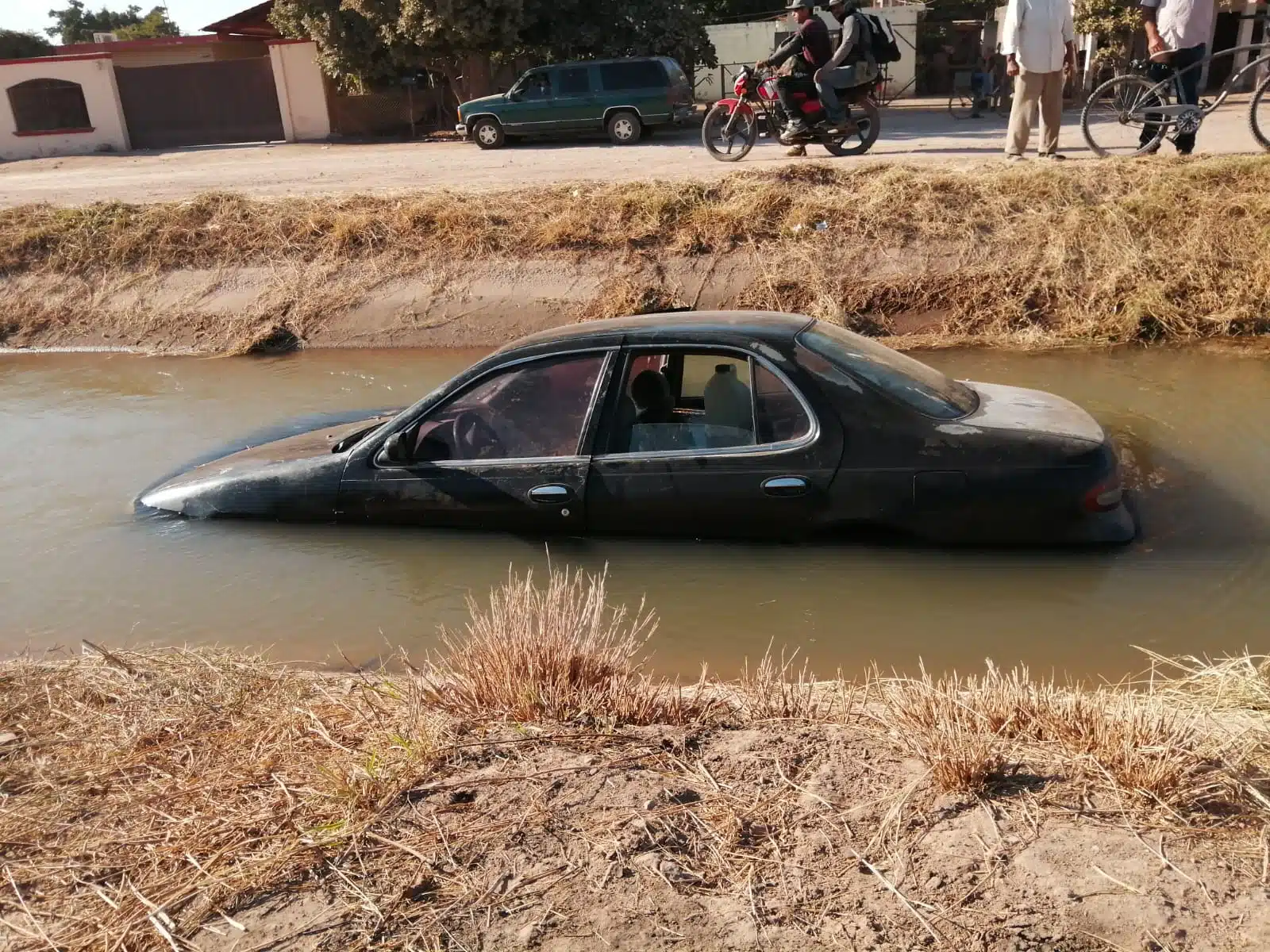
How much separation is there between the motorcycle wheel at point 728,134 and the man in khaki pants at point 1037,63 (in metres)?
3.94

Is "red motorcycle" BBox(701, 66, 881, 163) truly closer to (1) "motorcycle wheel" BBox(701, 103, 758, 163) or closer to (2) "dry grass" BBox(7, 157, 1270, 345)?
(1) "motorcycle wheel" BBox(701, 103, 758, 163)

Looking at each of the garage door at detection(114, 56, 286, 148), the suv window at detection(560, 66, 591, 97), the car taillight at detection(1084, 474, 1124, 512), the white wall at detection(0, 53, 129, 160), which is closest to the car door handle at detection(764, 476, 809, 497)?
the car taillight at detection(1084, 474, 1124, 512)

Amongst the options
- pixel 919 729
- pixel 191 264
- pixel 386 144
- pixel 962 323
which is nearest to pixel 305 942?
pixel 919 729

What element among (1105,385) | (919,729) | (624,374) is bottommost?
Answer: (1105,385)

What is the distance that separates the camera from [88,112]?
30266 mm

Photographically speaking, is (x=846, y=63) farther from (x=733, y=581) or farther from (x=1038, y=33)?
(x=733, y=581)

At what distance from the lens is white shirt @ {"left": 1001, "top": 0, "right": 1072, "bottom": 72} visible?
40.6 ft

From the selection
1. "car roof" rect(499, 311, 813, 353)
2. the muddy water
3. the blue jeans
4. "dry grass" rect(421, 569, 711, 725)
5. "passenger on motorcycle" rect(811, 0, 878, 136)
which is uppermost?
"passenger on motorcycle" rect(811, 0, 878, 136)

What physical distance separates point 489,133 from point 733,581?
19.7 metres

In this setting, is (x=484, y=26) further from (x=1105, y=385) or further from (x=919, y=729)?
(x=919, y=729)

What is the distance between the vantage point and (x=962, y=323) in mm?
10328

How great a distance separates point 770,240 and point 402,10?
16.8 metres

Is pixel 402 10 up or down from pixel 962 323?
up

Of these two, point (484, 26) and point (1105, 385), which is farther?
point (484, 26)
